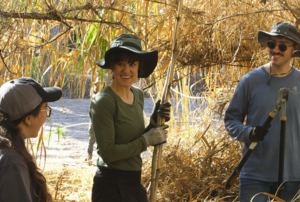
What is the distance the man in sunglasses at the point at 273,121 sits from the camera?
169 cm

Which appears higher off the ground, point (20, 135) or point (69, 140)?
point (20, 135)

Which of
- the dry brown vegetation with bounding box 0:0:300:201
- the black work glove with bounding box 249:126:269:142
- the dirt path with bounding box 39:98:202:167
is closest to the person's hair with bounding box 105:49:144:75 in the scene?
the dry brown vegetation with bounding box 0:0:300:201

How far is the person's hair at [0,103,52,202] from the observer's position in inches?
43.3

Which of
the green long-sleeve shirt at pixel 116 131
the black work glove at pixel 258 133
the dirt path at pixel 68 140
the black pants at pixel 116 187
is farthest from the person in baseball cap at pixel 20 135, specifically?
the dirt path at pixel 68 140

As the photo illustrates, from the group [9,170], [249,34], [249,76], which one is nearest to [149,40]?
[249,34]

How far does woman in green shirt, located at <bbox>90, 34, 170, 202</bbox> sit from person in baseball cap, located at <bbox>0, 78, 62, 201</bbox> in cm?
31

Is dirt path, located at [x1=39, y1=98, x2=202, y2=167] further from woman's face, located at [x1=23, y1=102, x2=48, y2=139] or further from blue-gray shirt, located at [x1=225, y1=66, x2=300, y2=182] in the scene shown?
blue-gray shirt, located at [x1=225, y1=66, x2=300, y2=182]

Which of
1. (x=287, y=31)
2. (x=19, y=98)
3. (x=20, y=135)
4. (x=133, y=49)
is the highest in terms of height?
(x=287, y=31)

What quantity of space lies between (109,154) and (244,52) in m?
1.68

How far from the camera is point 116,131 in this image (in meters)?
1.60

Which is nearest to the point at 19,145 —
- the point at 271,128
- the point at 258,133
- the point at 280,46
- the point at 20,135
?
the point at 20,135

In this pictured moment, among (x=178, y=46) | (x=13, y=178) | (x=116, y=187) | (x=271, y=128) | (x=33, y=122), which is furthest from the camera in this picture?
(x=178, y=46)

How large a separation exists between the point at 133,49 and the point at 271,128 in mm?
856

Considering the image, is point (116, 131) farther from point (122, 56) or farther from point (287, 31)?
point (287, 31)
